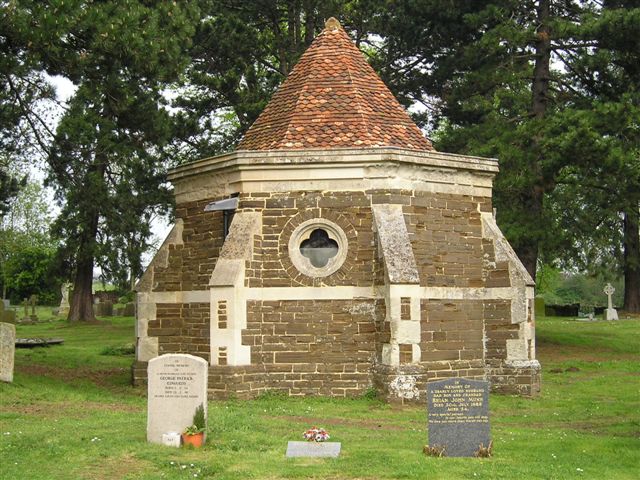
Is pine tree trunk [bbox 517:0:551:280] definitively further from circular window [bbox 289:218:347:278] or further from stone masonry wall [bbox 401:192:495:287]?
circular window [bbox 289:218:347:278]

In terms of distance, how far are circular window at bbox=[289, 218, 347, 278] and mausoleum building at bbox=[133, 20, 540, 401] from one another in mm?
25

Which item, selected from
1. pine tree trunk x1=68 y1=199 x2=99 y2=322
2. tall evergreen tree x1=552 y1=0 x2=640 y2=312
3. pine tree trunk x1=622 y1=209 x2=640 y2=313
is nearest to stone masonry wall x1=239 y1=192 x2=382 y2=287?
tall evergreen tree x1=552 y1=0 x2=640 y2=312

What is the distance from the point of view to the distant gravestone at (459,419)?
10.7m

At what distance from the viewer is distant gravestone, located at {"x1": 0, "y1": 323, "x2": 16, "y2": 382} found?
16.3 meters

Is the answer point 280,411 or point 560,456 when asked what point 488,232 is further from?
point 560,456

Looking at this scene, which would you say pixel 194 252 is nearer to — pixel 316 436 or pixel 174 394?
pixel 174 394

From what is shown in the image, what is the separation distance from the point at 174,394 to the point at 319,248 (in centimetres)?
589

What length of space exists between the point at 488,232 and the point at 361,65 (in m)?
4.64

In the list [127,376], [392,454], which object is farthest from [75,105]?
[392,454]

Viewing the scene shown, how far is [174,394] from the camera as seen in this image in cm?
1132

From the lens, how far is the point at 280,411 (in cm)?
1482

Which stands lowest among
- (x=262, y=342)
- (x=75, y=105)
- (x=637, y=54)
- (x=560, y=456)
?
(x=560, y=456)

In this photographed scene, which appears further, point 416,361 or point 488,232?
point 488,232

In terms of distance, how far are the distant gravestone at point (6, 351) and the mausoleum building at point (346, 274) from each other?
2602 millimetres
